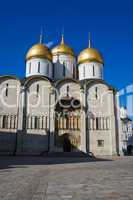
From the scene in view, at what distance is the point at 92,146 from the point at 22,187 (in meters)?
21.8

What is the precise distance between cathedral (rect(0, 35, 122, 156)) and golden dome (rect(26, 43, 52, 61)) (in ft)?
11.4

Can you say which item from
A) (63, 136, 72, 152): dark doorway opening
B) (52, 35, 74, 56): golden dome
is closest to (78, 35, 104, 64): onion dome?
(52, 35, 74, 56): golden dome

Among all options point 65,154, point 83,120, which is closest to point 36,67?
point 83,120

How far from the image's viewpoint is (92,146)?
27.1m

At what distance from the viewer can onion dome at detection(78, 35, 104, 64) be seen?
32.8m

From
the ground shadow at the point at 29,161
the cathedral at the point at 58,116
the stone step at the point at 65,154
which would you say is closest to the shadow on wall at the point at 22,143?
the cathedral at the point at 58,116

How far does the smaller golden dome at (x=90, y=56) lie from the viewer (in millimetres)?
32812

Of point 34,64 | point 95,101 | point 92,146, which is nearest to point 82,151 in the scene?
point 92,146

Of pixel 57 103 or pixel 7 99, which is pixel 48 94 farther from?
pixel 7 99

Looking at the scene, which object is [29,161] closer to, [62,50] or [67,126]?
[67,126]

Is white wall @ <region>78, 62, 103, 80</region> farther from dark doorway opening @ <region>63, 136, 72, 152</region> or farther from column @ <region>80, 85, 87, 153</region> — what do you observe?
dark doorway opening @ <region>63, 136, 72, 152</region>

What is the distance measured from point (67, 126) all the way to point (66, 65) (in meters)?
10.5

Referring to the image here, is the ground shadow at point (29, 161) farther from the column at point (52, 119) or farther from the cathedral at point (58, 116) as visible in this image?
the cathedral at point (58, 116)

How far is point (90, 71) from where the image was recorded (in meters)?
32.7
